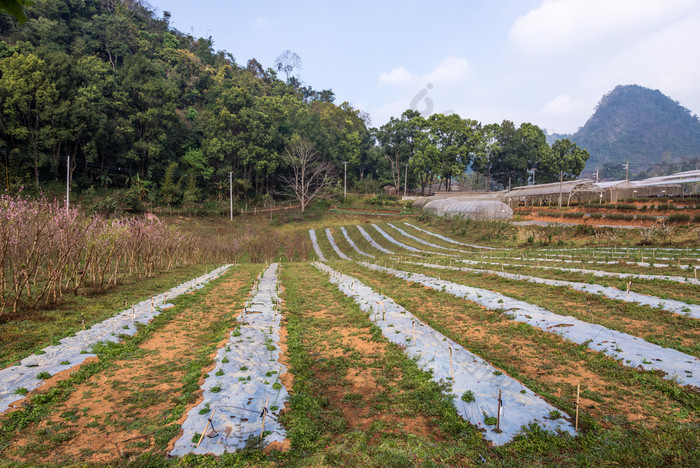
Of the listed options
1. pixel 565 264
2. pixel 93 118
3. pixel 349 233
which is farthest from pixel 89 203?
pixel 565 264

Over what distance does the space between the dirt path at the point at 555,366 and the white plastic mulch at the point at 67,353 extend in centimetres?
752

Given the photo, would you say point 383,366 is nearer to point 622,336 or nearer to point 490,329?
point 490,329

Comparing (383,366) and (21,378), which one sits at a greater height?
(21,378)

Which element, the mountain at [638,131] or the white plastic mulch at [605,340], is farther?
the mountain at [638,131]

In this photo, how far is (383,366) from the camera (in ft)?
21.7

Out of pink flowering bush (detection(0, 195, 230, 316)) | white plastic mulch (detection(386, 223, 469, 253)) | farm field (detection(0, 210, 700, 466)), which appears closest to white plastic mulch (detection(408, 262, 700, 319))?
farm field (detection(0, 210, 700, 466))

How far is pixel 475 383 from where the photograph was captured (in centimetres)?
539

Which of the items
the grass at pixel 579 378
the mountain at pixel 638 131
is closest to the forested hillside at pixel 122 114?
the grass at pixel 579 378

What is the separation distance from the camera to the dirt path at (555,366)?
4.75 m

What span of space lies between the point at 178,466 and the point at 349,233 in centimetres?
3164

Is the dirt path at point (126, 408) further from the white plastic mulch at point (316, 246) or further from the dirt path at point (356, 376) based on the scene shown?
the white plastic mulch at point (316, 246)

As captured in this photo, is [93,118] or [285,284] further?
[93,118]

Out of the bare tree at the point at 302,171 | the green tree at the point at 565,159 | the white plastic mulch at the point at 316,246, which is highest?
the green tree at the point at 565,159

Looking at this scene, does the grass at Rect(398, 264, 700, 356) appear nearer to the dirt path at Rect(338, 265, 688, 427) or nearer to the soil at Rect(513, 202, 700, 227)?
the dirt path at Rect(338, 265, 688, 427)
